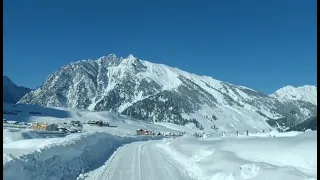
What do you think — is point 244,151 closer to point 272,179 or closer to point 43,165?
point 272,179

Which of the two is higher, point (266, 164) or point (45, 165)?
point (266, 164)

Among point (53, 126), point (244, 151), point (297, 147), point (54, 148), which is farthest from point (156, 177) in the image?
point (53, 126)

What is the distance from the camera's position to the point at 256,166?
2173cm

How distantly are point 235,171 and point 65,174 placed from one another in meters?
8.50

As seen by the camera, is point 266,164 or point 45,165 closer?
point 45,165

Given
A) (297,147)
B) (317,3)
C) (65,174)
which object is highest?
(317,3)

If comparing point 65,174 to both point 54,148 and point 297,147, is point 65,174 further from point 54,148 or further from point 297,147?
point 297,147

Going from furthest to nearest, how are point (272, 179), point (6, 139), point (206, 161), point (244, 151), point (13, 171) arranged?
1. point (6, 139)
2. point (244, 151)
3. point (206, 161)
4. point (272, 179)
5. point (13, 171)

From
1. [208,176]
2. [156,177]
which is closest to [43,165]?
[156,177]

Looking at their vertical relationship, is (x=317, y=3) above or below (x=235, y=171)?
above

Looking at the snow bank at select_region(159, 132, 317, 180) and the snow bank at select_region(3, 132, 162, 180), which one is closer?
the snow bank at select_region(3, 132, 162, 180)

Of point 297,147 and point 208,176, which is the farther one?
point 297,147

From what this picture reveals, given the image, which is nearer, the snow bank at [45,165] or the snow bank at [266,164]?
the snow bank at [45,165]

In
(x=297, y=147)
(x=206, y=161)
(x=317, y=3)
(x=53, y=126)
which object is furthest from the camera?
(x=53, y=126)
